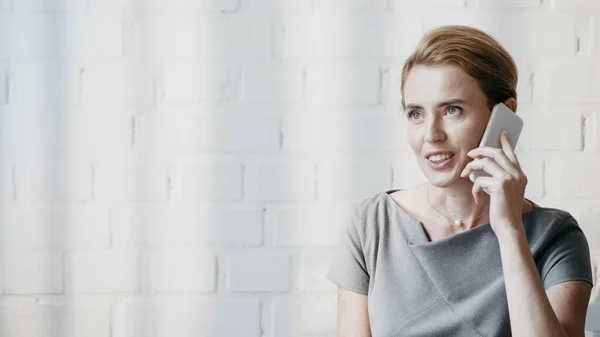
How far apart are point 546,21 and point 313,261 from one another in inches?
33.6

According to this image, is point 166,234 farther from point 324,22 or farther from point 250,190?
point 324,22

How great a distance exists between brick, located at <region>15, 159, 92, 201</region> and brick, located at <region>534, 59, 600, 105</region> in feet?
3.86

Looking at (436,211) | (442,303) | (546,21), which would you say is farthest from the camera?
(546,21)

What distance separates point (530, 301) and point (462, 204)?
0.32 metres

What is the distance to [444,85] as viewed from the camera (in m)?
1.54

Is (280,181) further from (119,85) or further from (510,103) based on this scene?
(510,103)

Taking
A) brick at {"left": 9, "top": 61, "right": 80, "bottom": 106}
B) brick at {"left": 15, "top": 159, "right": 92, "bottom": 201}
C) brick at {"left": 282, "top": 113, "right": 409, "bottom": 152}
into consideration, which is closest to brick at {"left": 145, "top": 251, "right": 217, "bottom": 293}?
brick at {"left": 15, "top": 159, "right": 92, "bottom": 201}

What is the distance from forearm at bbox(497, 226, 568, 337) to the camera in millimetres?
1432

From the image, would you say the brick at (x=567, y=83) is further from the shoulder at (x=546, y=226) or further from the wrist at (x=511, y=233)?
the wrist at (x=511, y=233)

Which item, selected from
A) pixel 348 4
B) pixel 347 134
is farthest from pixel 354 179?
pixel 348 4

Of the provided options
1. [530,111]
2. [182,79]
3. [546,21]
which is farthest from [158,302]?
[546,21]

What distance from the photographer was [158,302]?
199 centimetres

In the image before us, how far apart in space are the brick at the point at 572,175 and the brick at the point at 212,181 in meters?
0.80

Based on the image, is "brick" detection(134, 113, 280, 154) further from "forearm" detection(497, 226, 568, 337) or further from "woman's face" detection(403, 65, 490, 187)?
"forearm" detection(497, 226, 568, 337)
